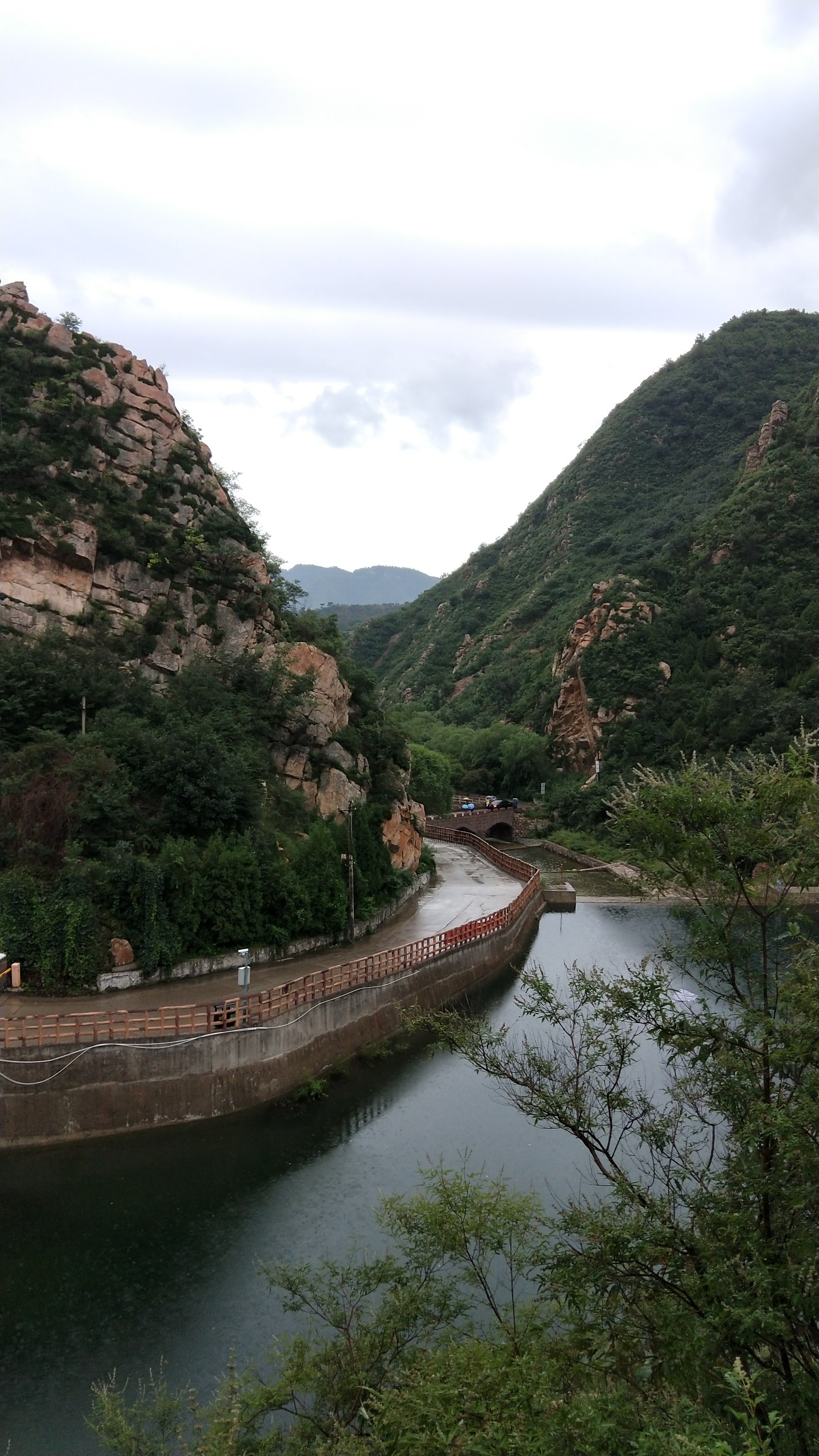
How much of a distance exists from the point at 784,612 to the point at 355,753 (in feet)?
151

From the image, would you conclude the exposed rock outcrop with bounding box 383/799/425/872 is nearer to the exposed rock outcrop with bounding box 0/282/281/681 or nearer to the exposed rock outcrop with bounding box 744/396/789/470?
the exposed rock outcrop with bounding box 0/282/281/681

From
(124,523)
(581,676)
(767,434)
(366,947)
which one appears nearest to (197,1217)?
(366,947)

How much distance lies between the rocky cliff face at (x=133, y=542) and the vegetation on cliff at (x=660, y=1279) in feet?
80.8

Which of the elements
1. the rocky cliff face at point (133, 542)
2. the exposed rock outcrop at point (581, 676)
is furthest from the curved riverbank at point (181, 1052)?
the exposed rock outcrop at point (581, 676)

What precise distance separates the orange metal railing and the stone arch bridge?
3668 centimetres

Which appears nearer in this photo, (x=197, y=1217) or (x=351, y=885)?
(x=197, y=1217)

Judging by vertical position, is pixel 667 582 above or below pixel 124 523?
above

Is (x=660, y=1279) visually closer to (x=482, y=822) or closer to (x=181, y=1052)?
(x=181, y=1052)

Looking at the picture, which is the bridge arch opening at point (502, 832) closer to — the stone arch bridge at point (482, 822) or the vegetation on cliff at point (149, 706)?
the stone arch bridge at point (482, 822)

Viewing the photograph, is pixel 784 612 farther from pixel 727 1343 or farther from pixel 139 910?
pixel 727 1343

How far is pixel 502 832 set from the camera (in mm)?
72688

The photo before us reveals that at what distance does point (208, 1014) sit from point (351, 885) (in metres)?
10.3

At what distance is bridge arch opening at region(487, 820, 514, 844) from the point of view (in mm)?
72188

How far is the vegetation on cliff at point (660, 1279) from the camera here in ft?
26.4
